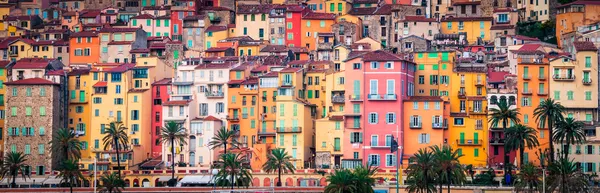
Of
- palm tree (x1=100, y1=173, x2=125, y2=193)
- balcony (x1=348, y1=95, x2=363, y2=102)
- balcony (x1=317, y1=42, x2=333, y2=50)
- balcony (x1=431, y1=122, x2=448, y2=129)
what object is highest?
balcony (x1=317, y1=42, x2=333, y2=50)

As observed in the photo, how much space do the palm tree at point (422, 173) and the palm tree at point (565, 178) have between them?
914cm

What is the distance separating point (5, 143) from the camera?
134 metres

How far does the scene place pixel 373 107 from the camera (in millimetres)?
127188

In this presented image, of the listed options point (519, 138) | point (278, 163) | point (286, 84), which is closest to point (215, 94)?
point (286, 84)

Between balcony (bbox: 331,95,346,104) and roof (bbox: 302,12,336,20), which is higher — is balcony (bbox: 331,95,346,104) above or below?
below

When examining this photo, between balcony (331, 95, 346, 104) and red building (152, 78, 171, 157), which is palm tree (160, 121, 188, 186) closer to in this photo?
red building (152, 78, 171, 157)

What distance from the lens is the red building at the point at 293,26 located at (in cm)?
15038

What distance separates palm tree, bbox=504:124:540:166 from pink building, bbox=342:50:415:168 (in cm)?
1027

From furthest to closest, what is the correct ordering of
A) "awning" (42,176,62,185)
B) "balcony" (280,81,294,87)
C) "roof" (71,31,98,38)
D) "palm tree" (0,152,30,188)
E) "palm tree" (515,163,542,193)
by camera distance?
"roof" (71,31,98,38) < "balcony" (280,81,294,87) < "awning" (42,176,62,185) < "palm tree" (0,152,30,188) < "palm tree" (515,163,542,193)

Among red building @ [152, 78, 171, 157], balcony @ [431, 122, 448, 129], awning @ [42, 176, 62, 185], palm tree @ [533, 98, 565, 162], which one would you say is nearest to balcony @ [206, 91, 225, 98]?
red building @ [152, 78, 171, 157]

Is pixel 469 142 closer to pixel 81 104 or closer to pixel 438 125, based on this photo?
pixel 438 125

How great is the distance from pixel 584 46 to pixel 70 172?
4634 cm

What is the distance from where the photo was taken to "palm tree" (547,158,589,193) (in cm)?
11056

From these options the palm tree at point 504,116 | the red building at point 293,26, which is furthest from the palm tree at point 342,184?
the red building at point 293,26
